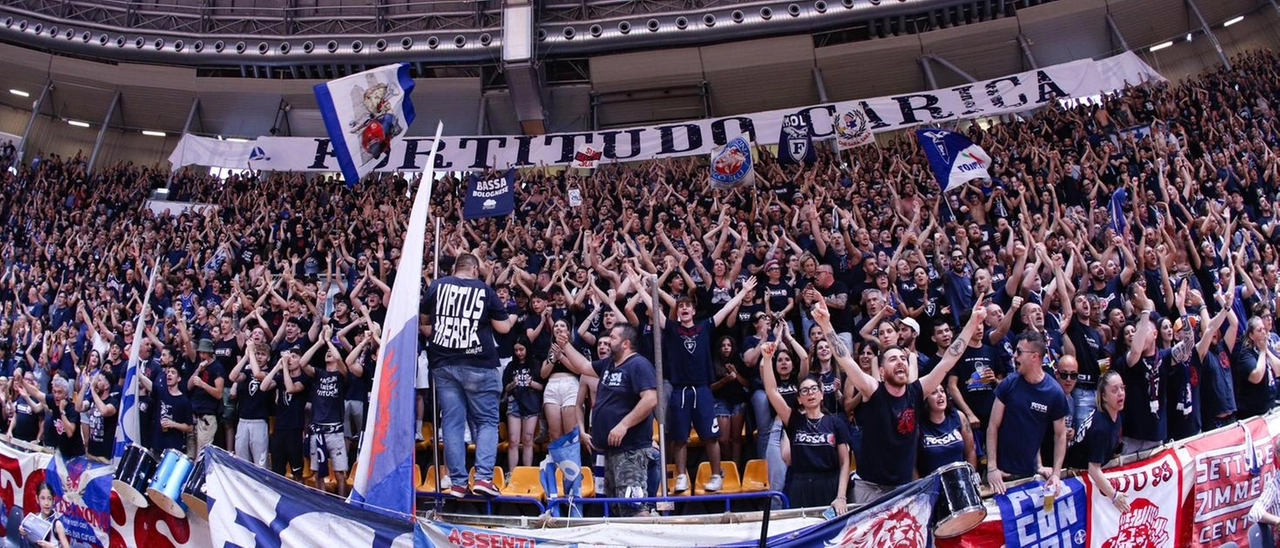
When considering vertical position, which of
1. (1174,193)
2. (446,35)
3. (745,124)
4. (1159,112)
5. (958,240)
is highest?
(446,35)

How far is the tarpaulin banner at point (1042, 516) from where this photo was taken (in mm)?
5508

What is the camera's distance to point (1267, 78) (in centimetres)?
1659

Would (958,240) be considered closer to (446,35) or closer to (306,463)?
(306,463)

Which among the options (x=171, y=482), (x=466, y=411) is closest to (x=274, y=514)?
(x=171, y=482)

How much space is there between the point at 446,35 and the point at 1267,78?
1689 cm

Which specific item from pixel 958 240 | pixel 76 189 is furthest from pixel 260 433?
pixel 76 189

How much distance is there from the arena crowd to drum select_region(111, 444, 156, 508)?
1630 millimetres

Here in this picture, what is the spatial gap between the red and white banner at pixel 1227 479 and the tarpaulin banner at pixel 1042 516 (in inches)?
44.1

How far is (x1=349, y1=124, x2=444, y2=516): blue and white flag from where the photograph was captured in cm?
470

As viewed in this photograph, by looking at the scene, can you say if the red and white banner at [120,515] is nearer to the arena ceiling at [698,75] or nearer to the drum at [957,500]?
the drum at [957,500]

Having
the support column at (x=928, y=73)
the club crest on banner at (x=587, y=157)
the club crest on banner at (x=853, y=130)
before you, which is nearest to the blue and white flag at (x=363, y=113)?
the club crest on banner at (x=587, y=157)

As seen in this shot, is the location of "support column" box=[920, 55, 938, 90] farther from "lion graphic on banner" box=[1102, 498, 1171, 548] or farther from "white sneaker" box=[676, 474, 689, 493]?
"white sneaker" box=[676, 474, 689, 493]

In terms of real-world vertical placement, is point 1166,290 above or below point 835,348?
above

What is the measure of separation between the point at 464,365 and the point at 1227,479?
18.3 feet
